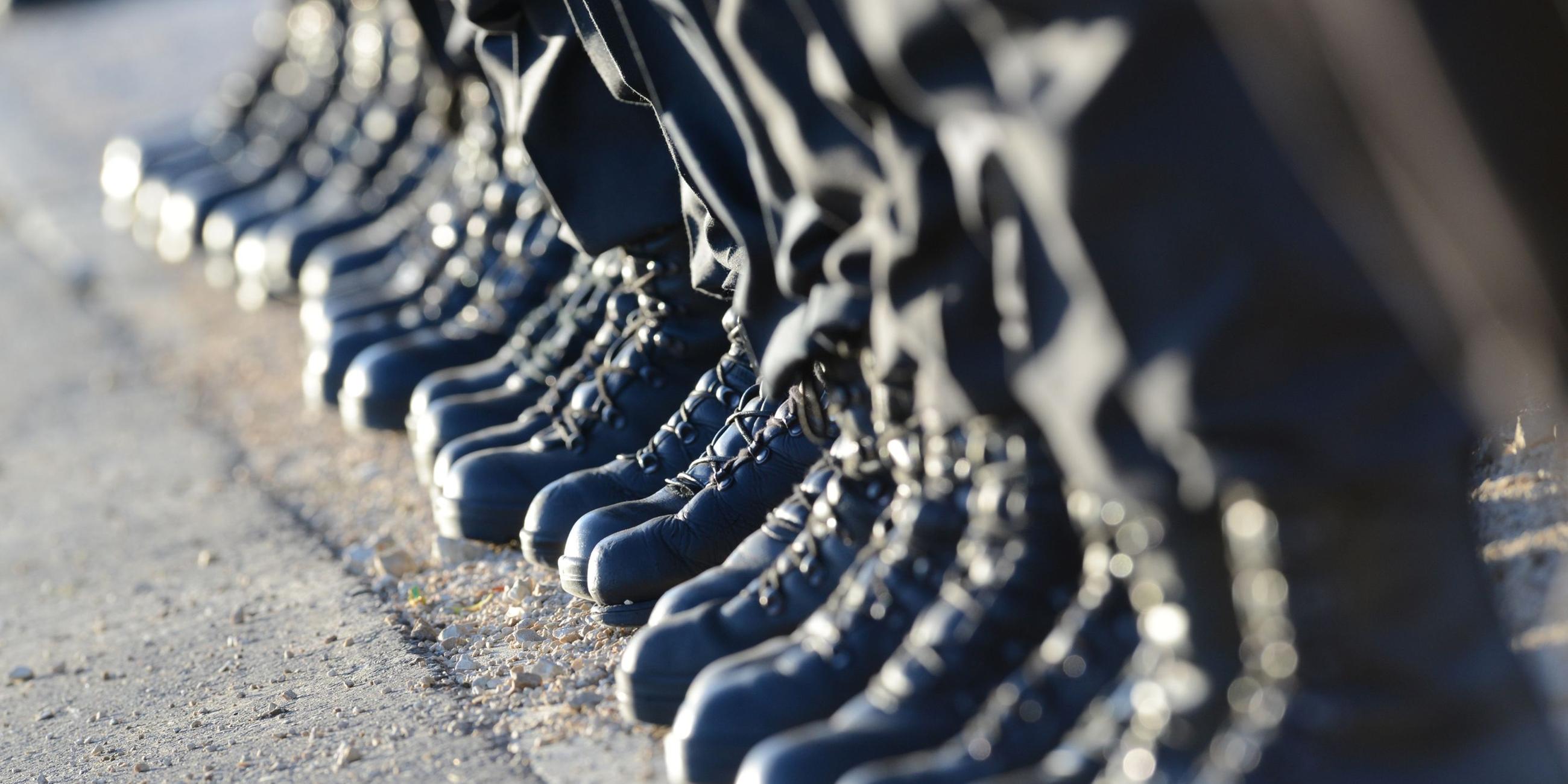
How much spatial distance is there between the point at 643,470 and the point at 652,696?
552 mm

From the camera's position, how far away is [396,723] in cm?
178

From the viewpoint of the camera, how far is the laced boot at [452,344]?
288 cm

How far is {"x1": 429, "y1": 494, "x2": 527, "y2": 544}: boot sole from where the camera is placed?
7.30 ft

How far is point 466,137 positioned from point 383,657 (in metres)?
1.58

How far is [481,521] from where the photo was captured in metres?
2.23

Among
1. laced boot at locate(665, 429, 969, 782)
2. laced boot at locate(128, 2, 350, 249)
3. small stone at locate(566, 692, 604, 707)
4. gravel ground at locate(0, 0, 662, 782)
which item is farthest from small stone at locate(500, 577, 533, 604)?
laced boot at locate(128, 2, 350, 249)

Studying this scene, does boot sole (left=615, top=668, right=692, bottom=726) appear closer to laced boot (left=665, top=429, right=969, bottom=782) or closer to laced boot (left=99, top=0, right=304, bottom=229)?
laced boot (left=665, top=429, right=969, bottom=782)

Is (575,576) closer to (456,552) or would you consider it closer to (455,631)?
(455,631)

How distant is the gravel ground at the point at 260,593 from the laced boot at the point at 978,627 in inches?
10.6

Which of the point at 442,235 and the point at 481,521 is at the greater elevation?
the point at 442,235

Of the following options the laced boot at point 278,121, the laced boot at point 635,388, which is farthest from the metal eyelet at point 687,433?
the laced boot at point 278,121

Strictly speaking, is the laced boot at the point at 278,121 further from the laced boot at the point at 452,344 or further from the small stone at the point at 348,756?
the small stone at the point at 348,756

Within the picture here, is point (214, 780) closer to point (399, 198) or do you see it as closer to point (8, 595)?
point (8, 595)

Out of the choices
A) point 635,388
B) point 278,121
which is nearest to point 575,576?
point 635,388
